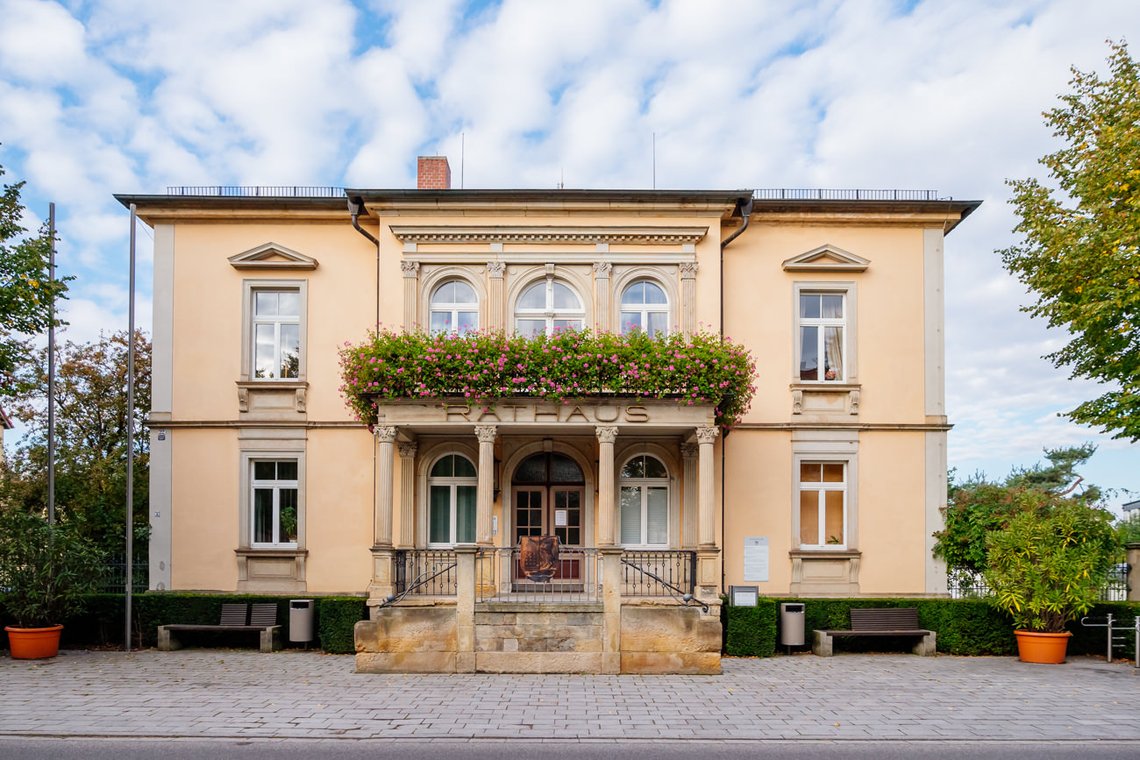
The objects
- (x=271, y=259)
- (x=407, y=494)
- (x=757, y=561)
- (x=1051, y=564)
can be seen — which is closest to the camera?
(x=1051, y=564)

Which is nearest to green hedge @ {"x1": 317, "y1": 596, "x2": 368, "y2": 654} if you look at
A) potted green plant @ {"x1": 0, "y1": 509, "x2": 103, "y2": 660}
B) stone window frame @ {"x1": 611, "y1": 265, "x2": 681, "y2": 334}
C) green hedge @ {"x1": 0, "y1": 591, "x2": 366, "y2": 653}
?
green hedge @ {"x1": 0, "y1": 591, "x2": 366, "y2": 653}

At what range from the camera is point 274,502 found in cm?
1636

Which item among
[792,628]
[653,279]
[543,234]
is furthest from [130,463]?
[792,628]

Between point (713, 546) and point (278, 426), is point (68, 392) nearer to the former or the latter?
point (278, 426)

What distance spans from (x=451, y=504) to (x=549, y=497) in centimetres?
192

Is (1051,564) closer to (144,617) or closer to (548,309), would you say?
(548,309)

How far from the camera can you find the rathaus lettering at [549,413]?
14.0 m

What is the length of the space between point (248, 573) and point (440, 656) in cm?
579

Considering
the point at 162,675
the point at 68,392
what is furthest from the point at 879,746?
the point at 68,392

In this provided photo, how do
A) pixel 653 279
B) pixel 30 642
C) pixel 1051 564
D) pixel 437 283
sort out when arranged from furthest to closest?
pixel 653 279, pixel 437 283, pixel 30 642, pixel 1051 564

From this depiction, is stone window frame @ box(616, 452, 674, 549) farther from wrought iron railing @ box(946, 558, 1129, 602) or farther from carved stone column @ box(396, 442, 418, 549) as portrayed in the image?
wrought iron railing @ box(946, 558, 1129, 602)

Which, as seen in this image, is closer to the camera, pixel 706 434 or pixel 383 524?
pixel 706 434

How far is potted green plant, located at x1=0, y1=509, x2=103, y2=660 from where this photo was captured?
13.5m

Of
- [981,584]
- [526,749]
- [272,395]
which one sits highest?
[272,395]
